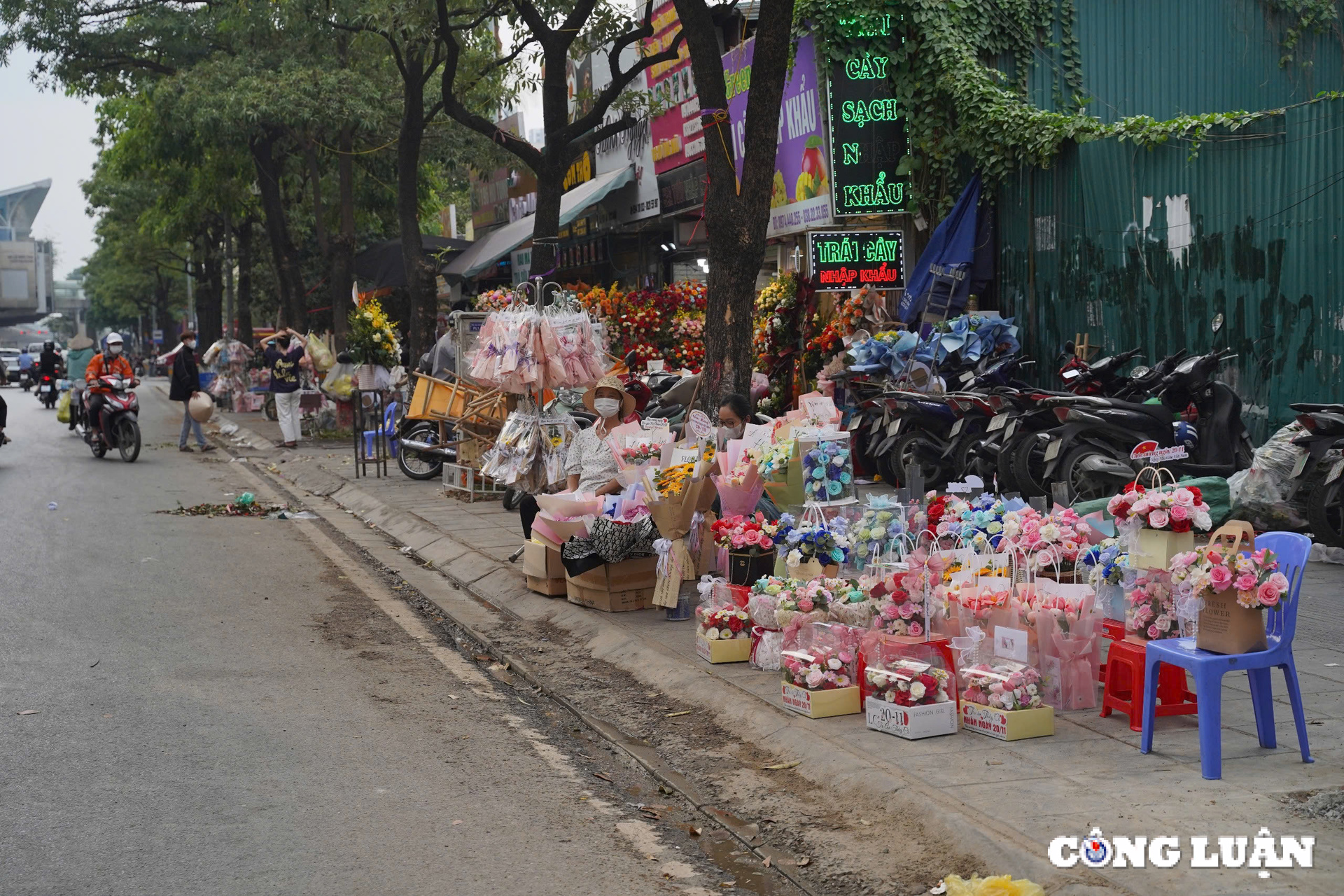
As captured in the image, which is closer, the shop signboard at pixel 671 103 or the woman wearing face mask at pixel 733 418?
the woman wearing face mask at pixel 733 418

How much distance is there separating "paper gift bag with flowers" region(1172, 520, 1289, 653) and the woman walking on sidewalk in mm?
18083

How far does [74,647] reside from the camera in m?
7.57

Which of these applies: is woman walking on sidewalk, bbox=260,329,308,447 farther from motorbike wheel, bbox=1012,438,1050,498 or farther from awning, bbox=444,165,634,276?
motorbike wheel, bbox=1012,438,1050,498

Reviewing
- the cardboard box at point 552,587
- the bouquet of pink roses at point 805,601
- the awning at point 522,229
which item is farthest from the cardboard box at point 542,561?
the awning at point 522,229

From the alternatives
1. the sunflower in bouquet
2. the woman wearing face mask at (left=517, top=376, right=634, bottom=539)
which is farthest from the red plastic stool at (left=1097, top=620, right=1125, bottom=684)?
the sunflower in bouquet

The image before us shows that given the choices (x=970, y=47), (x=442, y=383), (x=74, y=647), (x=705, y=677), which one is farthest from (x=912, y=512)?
(x=970, y=47)

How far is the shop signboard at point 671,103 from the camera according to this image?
66.4 ft

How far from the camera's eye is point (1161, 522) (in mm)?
5785

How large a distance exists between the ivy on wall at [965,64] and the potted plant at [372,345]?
7.55 meters

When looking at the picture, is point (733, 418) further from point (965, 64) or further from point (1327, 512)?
point (965, 64)

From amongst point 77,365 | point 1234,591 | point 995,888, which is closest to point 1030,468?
point 1234,591

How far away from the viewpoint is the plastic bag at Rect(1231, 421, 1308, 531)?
9.07 meters

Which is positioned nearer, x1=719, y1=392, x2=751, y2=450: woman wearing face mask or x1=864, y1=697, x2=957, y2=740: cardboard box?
x1=864, y1=697, x2=957, y2=740: cardboard box

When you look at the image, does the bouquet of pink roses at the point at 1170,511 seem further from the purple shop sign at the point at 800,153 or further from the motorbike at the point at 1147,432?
the purple shop sign at the point at 800,153
